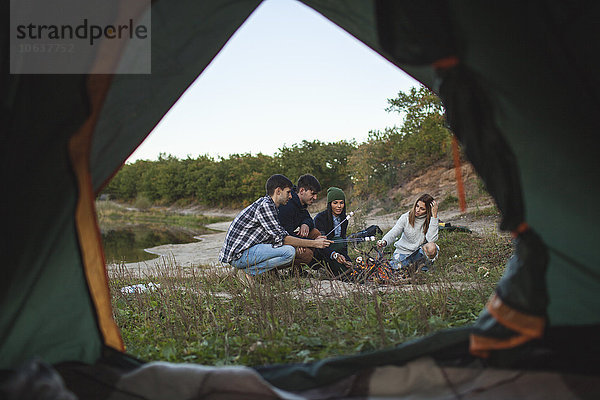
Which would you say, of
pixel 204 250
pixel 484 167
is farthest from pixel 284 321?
pixel 204 250

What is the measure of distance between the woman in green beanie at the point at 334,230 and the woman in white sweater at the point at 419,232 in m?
0.56

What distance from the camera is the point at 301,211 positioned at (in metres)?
5.22

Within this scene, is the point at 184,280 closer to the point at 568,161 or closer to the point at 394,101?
the point at 568,161

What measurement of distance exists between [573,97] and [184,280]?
4234 mm

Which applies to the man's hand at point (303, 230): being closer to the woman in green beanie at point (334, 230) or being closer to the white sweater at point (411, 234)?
the woman in green beanie at point (334, 230)

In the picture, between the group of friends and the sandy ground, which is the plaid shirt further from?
the sandy ground

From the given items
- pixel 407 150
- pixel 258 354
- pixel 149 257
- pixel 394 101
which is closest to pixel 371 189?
pixel 407 150

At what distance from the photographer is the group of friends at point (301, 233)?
4398 millimetres

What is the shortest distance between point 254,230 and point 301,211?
3.04ft

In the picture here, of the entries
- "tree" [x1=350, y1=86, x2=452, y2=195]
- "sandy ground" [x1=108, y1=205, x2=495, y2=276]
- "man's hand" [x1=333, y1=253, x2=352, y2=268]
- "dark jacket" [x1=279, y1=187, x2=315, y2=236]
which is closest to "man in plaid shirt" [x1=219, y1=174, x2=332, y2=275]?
"man's hand" [x1=333, y1=253, x2=352, y2=268]

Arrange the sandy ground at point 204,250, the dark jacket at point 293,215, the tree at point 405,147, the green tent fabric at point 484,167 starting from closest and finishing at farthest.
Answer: the green tent fabric at point 484,167 → the dark jacket at point 293,215 → the sandy ground at point 204,250 → the tree at point 405,147

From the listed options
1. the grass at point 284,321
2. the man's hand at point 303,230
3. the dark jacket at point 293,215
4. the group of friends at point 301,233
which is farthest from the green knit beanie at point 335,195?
the grass at point 284,321

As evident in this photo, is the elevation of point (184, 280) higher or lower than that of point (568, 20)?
lower

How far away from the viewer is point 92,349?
2.06 meters
